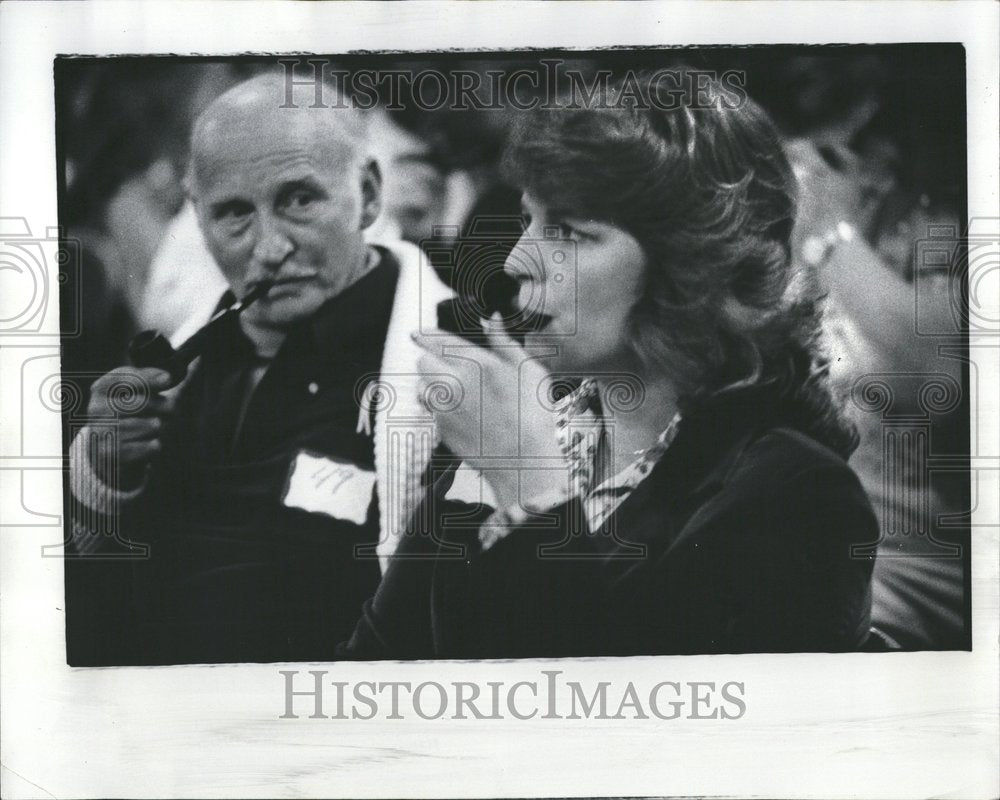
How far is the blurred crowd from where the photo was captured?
2.05m

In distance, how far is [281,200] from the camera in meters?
2.06

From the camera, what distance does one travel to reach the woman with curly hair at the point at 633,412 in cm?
207

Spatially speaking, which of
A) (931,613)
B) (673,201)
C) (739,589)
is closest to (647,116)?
(673,201)

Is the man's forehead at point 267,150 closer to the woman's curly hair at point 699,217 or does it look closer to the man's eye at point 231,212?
the man's eye at point 231,212

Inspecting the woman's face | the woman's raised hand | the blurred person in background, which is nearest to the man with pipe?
the woman's raised hand

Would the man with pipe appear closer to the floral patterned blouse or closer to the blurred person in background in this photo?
the floral patterned blouse

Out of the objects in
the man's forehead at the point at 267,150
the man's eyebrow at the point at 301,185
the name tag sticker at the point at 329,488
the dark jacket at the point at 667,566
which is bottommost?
the dark jacket at the point at 667,566

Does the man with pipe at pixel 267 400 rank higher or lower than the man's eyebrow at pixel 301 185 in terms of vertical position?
lower

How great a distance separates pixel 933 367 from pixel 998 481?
33 cm

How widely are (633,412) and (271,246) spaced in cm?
97

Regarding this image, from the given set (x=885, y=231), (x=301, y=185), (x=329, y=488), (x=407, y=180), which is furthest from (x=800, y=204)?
(x=329, y=488)

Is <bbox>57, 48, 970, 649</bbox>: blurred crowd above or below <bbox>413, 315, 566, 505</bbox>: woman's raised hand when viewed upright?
above

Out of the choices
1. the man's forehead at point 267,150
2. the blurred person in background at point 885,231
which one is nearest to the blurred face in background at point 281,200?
the man's forehead at point 267,150

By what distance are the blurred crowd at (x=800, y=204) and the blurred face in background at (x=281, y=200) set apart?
0.16ft
